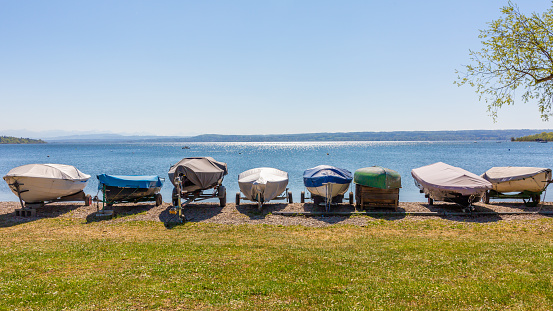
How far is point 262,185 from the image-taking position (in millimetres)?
21219

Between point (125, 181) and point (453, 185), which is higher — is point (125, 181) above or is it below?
above

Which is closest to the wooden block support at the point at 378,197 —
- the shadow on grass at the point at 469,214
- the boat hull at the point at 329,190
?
the boat hull at the point at 329,190

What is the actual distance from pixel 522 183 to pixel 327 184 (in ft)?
42.4

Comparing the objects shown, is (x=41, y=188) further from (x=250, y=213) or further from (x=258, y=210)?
(x=258, y=210)

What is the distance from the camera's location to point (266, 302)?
6980mm

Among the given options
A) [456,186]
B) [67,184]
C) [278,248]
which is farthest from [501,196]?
[67,184]

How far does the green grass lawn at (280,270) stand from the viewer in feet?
22.7

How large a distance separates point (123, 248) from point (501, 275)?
1205cm

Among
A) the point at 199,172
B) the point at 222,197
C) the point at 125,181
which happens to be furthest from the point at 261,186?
the point at 125,181

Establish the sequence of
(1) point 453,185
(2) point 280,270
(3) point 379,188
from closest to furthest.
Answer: (2) point 280,270 < (1) point 453,185 < (3) point 379,188

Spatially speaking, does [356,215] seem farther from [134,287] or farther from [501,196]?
[134,287]

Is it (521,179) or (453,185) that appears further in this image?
(521,179)

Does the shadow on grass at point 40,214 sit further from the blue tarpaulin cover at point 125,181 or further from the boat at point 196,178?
the boat at point 196,178

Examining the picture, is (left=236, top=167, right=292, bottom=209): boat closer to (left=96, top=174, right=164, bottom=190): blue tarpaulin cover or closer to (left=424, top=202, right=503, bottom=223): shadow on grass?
(left=96, top=174, right=164, bottom=190): blue tarpaulin cover
